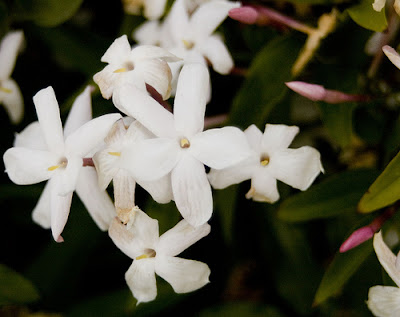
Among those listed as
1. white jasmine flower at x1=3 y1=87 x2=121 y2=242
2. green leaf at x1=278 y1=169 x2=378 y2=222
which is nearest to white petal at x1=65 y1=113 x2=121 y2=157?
white jasmine flower at x1=3 y1=87 x2=121 y2=242

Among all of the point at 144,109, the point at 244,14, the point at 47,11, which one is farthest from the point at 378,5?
the point at 47,11

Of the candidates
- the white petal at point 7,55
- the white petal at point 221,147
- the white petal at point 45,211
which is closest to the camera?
the white petal at point 221,147

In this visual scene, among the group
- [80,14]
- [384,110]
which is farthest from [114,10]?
[384,110]

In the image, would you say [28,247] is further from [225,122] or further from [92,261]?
[225,122]

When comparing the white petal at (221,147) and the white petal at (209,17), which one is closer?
the white petal at (221,147)

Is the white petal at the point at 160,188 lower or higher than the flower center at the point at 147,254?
higher

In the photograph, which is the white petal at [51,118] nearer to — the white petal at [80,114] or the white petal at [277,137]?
the white petal at [80,114]

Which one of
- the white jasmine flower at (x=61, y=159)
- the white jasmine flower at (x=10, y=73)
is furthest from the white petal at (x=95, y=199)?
the white jasmine flower at (x=10, y=73)
